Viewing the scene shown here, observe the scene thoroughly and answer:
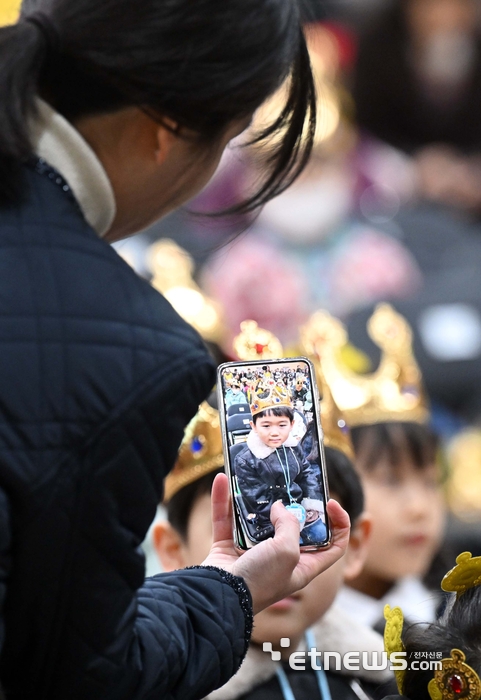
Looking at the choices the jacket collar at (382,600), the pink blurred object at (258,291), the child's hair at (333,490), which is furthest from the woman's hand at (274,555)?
the pink blurred object at (258,291)

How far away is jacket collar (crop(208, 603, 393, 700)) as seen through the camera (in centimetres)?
116

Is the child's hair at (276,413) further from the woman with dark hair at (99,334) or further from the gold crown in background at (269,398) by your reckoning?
the woman with dark hair at (99,334)

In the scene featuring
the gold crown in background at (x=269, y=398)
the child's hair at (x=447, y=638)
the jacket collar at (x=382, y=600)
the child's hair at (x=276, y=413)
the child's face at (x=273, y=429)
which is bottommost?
the jacket collar at (x=382, y=600)

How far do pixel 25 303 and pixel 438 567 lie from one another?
1.46 metres

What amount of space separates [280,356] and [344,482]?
0.66 feet

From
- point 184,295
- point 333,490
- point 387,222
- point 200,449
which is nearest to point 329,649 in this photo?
point 333,490

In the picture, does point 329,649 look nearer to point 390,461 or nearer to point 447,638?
point 447,638

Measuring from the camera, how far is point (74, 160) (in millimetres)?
735

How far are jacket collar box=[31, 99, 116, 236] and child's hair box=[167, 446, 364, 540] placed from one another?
63 cm

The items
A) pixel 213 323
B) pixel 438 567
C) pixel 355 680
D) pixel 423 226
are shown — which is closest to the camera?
pixel 355 680

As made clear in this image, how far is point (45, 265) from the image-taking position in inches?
27.3

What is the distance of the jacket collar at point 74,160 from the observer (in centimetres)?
72

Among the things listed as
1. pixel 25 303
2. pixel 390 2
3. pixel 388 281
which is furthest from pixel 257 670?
pixel 390 2

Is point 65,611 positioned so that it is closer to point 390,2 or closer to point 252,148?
point 252,148
